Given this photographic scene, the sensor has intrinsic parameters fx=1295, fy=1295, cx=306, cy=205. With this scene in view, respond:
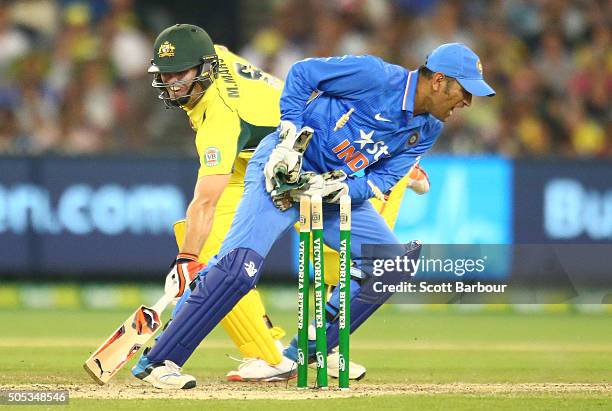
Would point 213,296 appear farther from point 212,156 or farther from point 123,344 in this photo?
point 212,156

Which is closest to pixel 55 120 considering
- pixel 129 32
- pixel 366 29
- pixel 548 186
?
pixel 129 32

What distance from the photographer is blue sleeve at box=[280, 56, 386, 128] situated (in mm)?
5402

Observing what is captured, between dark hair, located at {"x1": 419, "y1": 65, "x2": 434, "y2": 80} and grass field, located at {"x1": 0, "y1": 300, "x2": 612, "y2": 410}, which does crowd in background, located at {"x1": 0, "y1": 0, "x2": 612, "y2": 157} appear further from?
dark hair, located at {"x1": 419, "y1": 65, "x2": 434, "y2": 80}

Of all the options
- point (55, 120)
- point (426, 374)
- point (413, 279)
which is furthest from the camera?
point (55, 120)

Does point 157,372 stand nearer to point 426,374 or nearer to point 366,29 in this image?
point 426,374

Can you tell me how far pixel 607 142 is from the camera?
11.4 m

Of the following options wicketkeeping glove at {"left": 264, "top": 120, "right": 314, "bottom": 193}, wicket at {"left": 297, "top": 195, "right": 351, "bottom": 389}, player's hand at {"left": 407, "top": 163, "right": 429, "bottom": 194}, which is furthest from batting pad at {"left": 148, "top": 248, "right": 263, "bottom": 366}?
player's hand at {"left": 407, "top": 163, "right": 429, "bottom": 194}

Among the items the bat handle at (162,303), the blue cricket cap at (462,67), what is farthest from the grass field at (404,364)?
the blue cricket cap at (462,67)

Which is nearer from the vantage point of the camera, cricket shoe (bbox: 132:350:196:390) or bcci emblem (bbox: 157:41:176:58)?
cricket shoe (bbox: 132:350:196:390)

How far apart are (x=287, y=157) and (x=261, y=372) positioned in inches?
47.3

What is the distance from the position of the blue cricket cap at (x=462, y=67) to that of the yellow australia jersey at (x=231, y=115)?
3.25 ft

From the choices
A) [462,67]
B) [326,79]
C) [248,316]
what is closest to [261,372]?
[248,316]

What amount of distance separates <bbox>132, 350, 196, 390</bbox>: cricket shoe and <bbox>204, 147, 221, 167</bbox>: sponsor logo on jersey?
35.6 inches

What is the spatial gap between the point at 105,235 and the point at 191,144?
203cm
